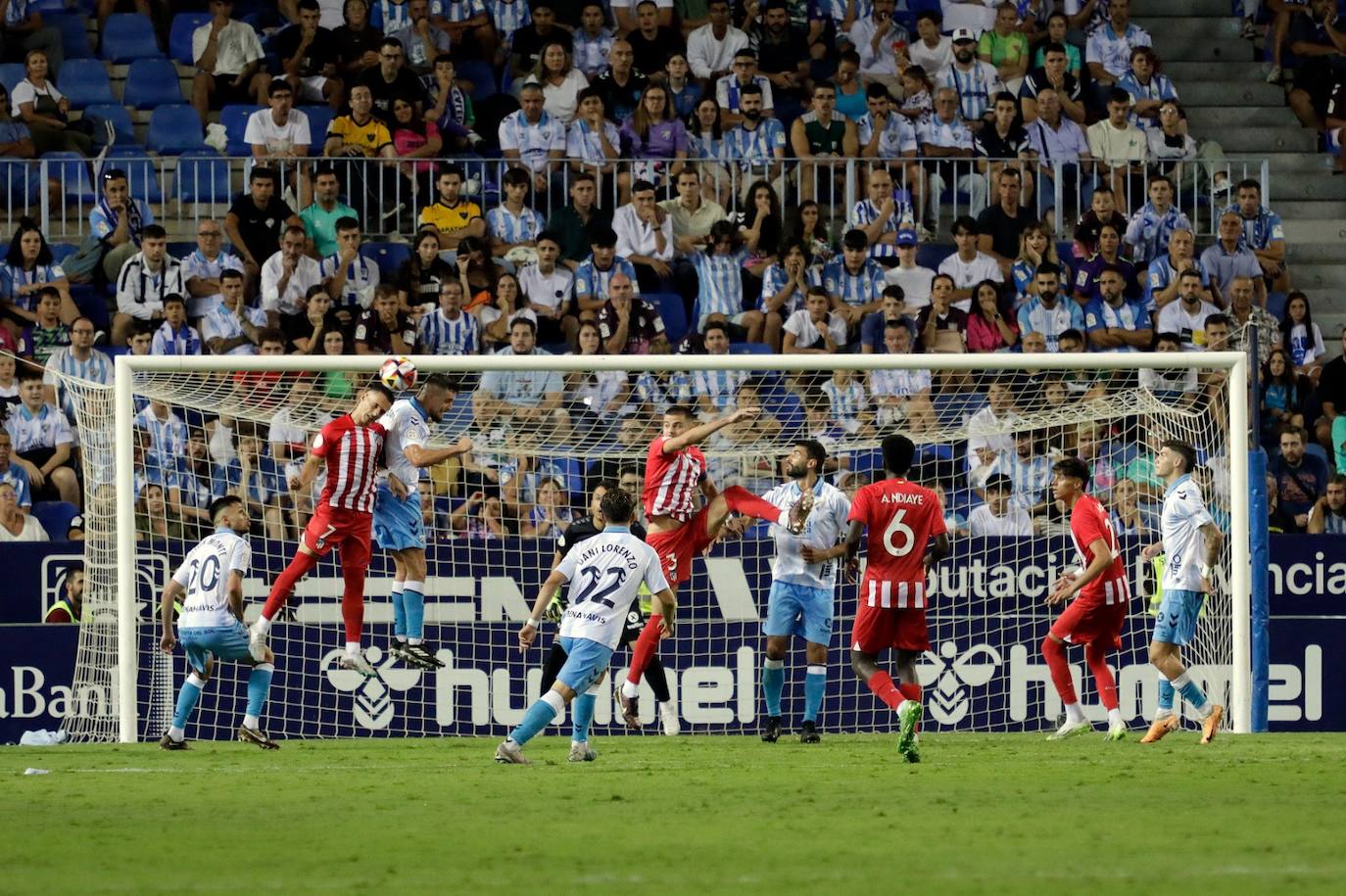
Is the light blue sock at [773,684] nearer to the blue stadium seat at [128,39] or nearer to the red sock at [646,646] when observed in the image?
the red sock at [646,646]

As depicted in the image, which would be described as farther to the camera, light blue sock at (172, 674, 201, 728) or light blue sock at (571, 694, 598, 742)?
light blue sock at (172, 674, 201, 728)

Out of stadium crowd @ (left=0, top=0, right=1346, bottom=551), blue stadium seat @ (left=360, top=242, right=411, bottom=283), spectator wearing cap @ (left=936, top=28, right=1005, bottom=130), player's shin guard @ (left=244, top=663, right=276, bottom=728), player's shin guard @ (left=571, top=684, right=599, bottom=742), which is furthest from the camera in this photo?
spectator wearing cap @ (left=936, top=28, right=1005, bottom=130)

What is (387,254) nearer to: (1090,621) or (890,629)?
(890,629)

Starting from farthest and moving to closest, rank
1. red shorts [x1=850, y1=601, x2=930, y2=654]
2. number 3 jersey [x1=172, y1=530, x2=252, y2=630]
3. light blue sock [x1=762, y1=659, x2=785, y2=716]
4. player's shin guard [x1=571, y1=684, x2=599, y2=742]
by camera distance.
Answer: light blue sock [x1=762, y1=659, x2=785, y2=716], number 3 jersey [x1=172, y1=530, x2=252, y2=630], red shorts [x1=850, y1=601, x2=930, y2=654], player's shin guard [x1=571, y1=684, x2=599, y2=742]

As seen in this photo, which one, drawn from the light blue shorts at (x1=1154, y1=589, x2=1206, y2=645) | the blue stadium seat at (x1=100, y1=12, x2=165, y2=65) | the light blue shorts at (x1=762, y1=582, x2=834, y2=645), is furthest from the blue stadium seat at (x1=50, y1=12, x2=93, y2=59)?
the light blue shorts at (x1=1154, y1=589, x2=1206, y2=645)

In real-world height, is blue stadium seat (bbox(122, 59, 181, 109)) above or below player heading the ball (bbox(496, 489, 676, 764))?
above

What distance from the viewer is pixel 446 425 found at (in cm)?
1706

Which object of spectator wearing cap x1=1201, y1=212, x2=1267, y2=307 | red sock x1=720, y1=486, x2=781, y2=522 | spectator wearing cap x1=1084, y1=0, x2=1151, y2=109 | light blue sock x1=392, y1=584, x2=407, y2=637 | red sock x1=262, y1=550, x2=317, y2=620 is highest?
spectator wearing cap x1=1084, y1=0, x2=1151, y2=109

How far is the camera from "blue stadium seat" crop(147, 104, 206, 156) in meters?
21.0

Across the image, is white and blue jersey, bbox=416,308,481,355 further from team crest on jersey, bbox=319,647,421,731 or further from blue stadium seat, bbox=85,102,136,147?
blue stadium seat, bbox=85,102,136,147

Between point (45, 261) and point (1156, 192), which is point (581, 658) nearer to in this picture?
point (45, 261)

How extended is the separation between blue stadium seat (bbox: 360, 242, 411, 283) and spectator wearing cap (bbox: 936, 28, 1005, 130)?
20.3ft

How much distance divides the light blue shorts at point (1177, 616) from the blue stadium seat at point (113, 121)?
12.2 metres

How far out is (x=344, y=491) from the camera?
13.9 metres
